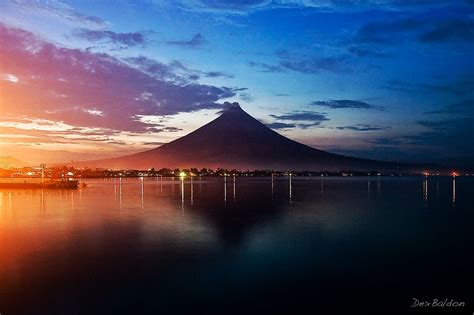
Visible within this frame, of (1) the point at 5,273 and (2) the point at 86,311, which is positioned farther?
(1) the point at 5,273

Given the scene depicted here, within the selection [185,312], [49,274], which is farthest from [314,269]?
[49,274]

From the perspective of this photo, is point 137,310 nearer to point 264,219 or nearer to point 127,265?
point 127,265

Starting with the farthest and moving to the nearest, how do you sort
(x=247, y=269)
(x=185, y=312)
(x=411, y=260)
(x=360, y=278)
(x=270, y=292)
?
1. (x=411, y=260)
2. (x=247, y=269)
3. (x=360, y=278)
4. (x=270, y=292)
5. (x=185, y=312)

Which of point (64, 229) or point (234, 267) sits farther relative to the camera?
point (64, 229)

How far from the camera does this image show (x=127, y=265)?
10.8 m

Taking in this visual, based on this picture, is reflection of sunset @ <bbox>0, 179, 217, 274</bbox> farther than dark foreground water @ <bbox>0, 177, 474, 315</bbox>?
Yes

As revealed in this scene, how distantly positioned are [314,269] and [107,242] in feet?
23.8

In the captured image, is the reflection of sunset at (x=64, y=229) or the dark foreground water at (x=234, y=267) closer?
the dark foreground water at (x=234, y=267)

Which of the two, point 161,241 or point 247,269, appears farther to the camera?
point 161,241

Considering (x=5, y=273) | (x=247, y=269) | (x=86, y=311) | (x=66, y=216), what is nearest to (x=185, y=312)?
(x=86, y=311)

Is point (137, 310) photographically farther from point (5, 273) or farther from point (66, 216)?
point (66, 216)

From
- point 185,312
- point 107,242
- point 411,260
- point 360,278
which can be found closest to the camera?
point 185,312

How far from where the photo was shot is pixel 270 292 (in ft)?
27.8

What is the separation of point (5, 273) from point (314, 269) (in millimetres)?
7343
